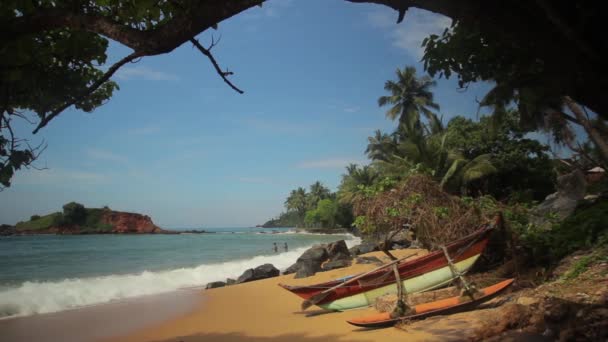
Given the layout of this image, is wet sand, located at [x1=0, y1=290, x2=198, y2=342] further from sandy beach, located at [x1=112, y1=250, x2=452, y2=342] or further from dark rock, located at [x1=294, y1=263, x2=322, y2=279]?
dark rock, located at [x1=294, y1=263, x2=322, y2=279]

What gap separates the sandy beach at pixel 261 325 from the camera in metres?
5.51

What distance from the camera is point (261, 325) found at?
6.77 meters

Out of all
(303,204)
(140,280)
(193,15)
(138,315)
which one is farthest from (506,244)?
(303,204)

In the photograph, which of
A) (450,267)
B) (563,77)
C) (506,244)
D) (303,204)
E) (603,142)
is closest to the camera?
(563,77)

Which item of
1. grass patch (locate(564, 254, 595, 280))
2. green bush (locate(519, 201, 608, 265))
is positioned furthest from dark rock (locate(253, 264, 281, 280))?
grass patch (locate(564, 254, 595, 280))

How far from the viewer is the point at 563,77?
1742mm

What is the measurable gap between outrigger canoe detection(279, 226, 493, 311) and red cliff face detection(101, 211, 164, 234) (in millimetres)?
88706

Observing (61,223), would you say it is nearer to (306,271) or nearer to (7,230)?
(7,230)

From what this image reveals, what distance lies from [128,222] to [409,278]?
91.2 m

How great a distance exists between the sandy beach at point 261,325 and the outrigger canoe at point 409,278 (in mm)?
343

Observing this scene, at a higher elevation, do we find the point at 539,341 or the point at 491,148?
the point at 491,148

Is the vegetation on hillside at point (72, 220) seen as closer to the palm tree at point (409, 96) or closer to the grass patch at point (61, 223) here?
the grass patch at point (61, 223)

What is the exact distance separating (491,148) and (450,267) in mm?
20362

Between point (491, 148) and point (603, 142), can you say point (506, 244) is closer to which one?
point (603, 142)
